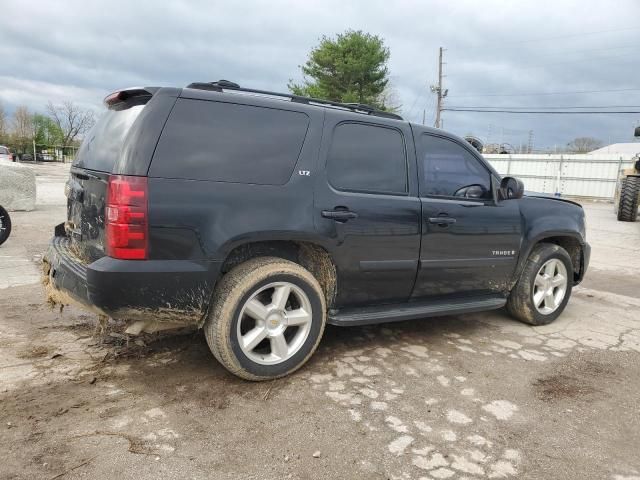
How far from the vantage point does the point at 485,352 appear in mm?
4066

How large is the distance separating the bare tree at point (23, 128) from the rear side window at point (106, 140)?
66.8m

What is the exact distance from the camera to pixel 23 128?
6769 centimetres

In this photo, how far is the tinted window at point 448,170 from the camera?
402cm

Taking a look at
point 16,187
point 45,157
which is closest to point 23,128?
point 45,157

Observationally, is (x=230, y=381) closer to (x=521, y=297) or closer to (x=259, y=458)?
(x=259, y=458)

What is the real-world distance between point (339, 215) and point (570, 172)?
2807 centimetres

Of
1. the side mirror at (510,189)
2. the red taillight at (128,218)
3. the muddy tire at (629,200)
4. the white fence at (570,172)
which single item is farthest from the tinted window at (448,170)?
the white fence at (570,172)

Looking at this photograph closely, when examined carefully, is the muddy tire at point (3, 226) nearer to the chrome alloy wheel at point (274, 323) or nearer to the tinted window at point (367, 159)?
the chrome alloy wheel at point (274, 323)

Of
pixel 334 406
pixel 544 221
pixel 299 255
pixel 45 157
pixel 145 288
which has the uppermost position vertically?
pixel 45 157

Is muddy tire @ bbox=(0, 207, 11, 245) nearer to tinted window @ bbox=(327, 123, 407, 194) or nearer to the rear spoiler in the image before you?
the rear spoiler

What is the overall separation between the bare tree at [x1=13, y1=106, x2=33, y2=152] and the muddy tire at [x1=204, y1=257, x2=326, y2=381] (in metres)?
67.9

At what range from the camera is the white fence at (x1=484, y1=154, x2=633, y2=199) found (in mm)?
26188

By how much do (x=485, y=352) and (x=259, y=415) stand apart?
207 centimetres

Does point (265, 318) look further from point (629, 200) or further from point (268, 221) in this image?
point (629, 200)
